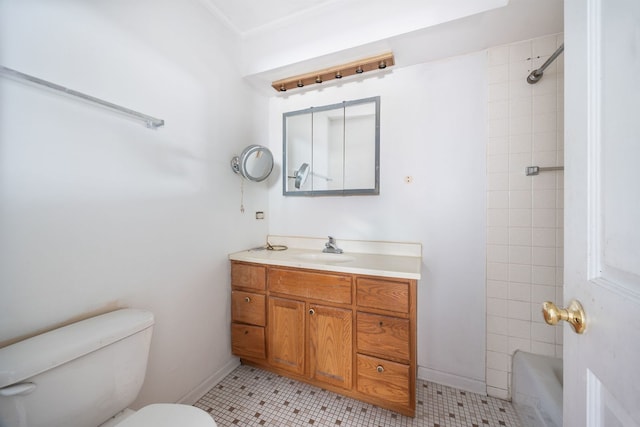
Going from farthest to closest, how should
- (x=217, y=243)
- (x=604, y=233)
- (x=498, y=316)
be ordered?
1. (x=217, y=243)
2. (x=498, y=316)
3. (x=604, y=233)

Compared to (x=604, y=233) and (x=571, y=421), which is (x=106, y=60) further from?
(x=571, y=421)

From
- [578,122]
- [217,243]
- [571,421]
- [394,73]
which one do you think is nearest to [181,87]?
[217,243]

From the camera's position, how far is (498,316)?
148 centimetres

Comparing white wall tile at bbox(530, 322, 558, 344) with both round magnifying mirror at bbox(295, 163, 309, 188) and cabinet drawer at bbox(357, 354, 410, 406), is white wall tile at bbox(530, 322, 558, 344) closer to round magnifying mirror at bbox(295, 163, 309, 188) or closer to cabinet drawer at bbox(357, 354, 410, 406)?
cabinet drawer at bbox(357, 354, 410, 406)

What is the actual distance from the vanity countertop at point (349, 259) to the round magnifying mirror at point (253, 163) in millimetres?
589

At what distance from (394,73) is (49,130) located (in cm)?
191

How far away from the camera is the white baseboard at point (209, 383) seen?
4.61 feet

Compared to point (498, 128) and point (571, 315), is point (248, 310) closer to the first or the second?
point (571, 315)

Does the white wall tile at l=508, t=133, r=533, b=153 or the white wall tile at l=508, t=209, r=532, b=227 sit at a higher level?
the white wall tile at l=508, t=133, r=533, b=153

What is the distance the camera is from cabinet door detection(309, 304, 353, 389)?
53.8 inches

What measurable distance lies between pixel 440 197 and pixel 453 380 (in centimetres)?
124

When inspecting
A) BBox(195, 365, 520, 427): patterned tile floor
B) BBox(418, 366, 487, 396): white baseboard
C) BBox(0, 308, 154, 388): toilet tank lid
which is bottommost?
BBox(195, 365, 520, 427): patterned tile floor

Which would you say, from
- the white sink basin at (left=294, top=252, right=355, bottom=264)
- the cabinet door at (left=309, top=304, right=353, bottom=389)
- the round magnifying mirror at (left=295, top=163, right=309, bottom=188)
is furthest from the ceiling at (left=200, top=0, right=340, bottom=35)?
the cabinet door at (left=309, top=304, right=353, bottom=389)

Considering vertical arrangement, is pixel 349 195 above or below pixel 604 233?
above
